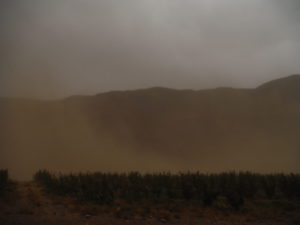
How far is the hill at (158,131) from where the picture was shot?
169ft

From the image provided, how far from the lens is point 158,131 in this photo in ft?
207

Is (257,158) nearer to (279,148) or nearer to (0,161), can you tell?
(279,148)

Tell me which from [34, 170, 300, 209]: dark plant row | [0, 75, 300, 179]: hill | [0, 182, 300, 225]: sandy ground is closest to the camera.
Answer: [0, 182, 300, 225]: sandy ground

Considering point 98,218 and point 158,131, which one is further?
point 158,131

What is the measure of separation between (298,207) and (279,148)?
141 ft

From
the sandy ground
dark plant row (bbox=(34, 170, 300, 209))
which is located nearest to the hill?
dark plant row (bbox=(34, 170, 300, 209))

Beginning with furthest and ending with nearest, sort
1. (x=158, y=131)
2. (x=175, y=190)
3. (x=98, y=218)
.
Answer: (x=158, y=131), (x=175, y=190), (x=98, y=218)

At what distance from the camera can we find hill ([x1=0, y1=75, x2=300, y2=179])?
5141cm

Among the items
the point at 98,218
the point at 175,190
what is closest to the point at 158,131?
the point at 175,190

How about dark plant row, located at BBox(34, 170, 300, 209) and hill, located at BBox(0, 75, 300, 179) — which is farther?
hill, located at BBox(0, 75, 300, 179)

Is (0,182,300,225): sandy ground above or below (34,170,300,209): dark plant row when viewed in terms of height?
below

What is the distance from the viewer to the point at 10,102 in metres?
68.9

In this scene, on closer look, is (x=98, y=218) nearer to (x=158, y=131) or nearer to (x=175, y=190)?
(x=175, y=190)

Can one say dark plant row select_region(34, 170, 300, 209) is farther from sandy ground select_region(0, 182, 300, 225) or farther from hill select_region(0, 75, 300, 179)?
hill select_region(0, 75, 300, 179)
